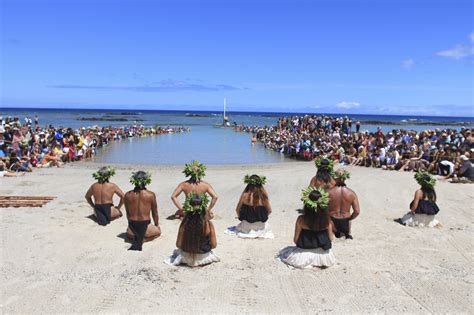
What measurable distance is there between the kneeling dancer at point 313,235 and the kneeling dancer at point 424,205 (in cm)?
357

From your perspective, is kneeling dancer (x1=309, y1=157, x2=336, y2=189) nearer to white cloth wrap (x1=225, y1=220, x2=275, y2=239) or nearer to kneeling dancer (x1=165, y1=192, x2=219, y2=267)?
white cloth wrap (x1=225, y1=220, x2=275, y2=239)

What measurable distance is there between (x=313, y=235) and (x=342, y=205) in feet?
5.85

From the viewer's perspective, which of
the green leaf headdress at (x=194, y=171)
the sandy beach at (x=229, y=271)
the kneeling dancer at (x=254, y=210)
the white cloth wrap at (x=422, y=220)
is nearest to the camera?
the sandy beach at (x=229, y=271)

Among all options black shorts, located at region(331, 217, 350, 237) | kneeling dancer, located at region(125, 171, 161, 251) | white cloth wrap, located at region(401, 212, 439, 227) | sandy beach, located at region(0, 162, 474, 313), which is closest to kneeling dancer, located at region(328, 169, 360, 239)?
black shorts, located at region(331, 217, 350, 237)

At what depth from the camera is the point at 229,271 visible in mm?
7109

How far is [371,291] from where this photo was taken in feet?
21.2

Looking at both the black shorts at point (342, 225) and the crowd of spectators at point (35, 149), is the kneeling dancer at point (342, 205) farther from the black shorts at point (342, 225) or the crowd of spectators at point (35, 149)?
the crowd of spectators at point (35, 149)

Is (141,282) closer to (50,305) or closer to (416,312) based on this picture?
(50,305)

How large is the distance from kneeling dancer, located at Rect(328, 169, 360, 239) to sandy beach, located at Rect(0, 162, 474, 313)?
283mm

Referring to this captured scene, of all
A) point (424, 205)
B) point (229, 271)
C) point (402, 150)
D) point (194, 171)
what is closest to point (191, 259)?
point (229, 271)

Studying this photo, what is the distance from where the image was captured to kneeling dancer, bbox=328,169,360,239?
8.74 meters

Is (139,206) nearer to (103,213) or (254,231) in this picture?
(103,213)

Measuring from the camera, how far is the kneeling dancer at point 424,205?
9891 mm

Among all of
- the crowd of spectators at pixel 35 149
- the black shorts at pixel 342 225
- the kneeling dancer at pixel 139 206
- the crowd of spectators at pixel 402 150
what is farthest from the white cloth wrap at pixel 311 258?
the crowd of spectators at pixel 35 149
